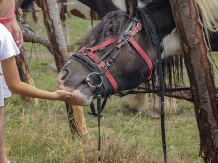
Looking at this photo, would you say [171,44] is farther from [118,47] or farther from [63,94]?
[63,94]

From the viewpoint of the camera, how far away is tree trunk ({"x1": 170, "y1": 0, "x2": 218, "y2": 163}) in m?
2.69

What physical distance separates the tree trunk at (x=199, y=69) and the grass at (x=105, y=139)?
474 millimetres

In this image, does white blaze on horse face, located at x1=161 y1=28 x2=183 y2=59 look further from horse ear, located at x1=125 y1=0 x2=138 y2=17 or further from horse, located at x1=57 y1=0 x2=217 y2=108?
horse ear, located at x1=125 y1=0 x2=138 y2=17

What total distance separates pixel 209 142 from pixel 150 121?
2414 mm

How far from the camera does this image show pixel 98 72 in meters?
2.77

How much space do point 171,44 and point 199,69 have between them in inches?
15.4

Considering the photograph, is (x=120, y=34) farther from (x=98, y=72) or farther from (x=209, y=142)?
(x=209, y=142)

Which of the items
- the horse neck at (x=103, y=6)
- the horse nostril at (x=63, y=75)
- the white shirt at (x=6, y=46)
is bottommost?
the horse nostril at (x=63, y=75)

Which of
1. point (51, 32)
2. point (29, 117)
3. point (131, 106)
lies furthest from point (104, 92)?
point (131, 106)

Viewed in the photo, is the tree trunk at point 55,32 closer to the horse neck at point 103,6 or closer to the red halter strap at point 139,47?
the red halter strap at point 139,47

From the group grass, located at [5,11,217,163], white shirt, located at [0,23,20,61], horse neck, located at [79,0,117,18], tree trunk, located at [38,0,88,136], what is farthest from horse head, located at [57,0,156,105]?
horse neck, located at [79,0,117,18]

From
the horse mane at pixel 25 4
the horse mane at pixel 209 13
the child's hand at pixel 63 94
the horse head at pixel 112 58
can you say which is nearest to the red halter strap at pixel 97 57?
the horse head at pixel 112 58

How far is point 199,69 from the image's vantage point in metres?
2.75

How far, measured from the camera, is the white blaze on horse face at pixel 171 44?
3.05 meters
